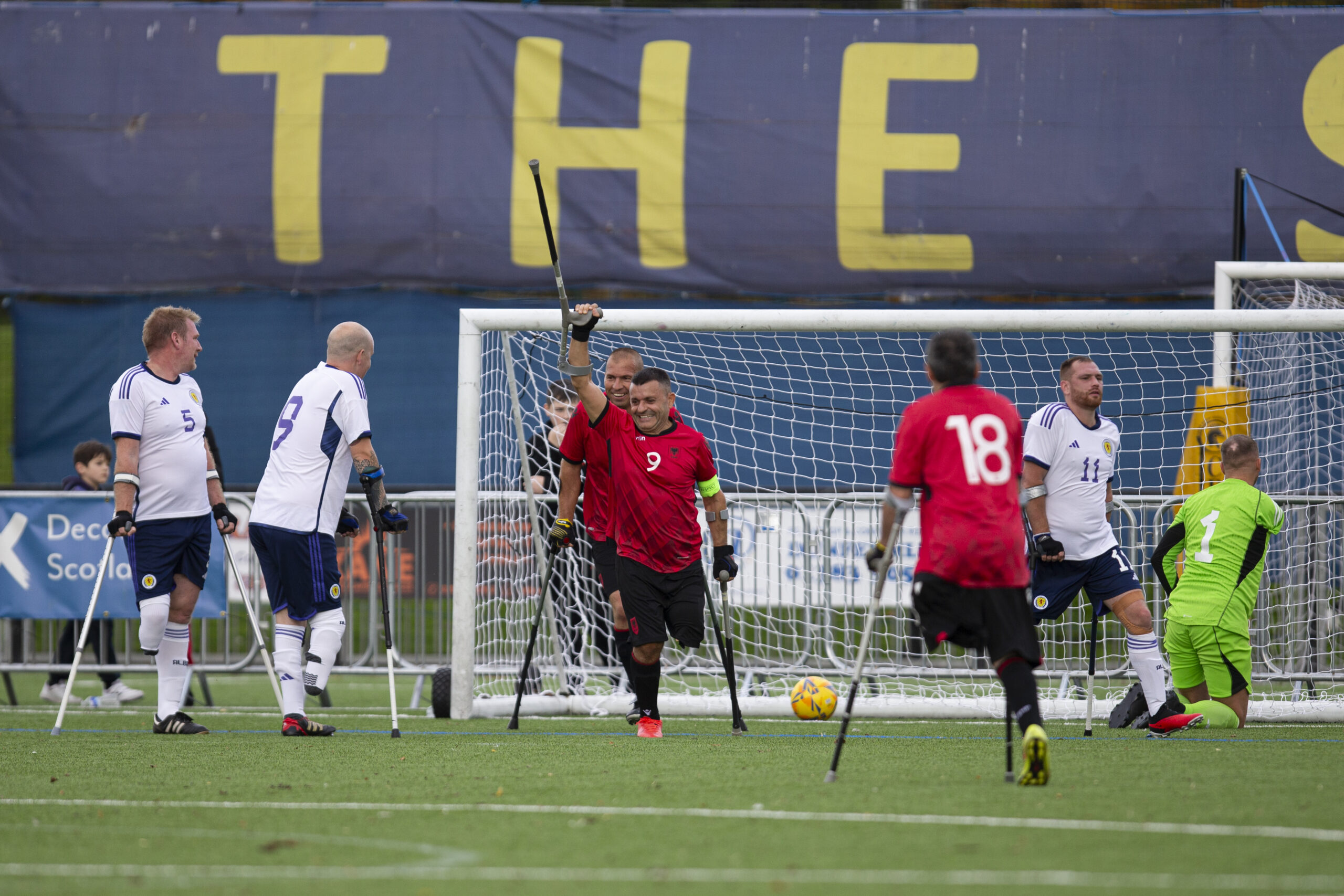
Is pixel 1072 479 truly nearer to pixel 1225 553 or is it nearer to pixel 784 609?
pixel 1225 553

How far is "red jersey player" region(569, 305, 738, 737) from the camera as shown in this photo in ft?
23.8

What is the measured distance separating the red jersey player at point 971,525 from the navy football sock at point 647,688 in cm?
256

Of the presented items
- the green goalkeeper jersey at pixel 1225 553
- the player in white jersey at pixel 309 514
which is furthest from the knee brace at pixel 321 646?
the green goalkeeper jersey at pixel 1225 553

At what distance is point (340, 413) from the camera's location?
24.2ft

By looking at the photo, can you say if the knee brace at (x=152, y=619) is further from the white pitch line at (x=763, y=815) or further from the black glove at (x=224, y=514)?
the white pitch line at (x=763, y=815)

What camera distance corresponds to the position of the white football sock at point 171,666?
7730 millimetres

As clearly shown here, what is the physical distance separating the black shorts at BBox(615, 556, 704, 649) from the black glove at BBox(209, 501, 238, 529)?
7.46ft

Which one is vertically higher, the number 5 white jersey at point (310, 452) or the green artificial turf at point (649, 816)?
the number 5 white jersey at point (310, 452)

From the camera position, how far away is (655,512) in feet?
23.7

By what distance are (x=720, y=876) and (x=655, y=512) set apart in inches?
149

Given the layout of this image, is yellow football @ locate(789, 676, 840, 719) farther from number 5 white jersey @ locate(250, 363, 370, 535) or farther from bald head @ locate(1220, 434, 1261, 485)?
number 5 white jersey @ locate(250, 363, 370, 535)

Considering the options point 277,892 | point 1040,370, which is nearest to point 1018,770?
point 277,892

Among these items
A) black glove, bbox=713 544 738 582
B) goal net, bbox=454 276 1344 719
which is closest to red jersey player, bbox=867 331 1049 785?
black glove, bbox=713 544 738 582

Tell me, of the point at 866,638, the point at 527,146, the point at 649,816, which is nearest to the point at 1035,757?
the point at 866,638
